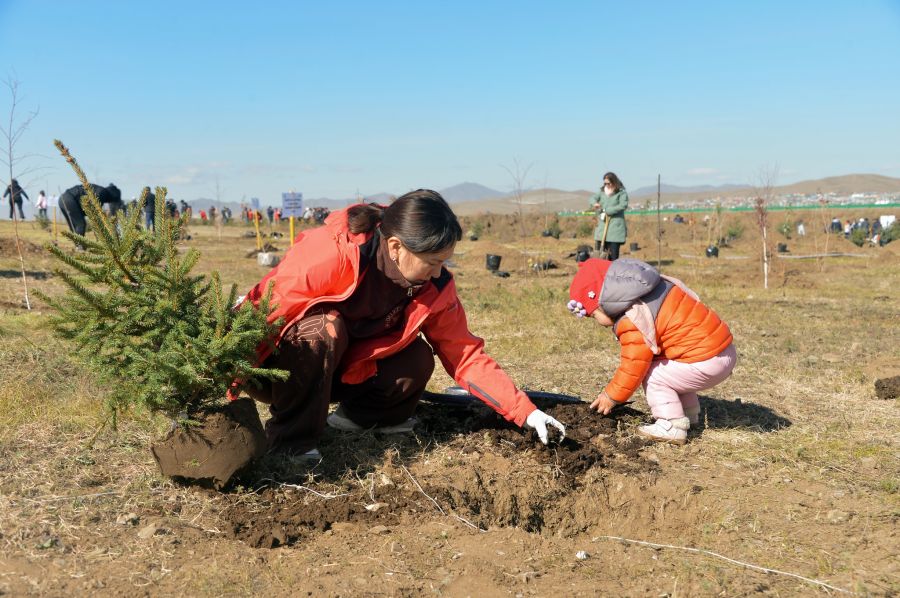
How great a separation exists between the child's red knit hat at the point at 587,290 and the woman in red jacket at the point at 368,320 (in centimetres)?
68

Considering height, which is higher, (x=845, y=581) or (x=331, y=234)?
(x=331, y=234)

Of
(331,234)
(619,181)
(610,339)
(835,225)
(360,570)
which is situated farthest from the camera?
(835,225)

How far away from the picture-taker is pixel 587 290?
404 cm

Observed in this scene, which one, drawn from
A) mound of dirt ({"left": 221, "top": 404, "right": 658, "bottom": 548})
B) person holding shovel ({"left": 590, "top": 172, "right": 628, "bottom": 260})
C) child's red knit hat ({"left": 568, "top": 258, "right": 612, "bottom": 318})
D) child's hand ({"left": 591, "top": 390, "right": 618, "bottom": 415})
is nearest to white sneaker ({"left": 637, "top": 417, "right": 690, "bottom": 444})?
mound of dirt ({"left": 221, "top": 404, "right": 658, "bottom": 548})

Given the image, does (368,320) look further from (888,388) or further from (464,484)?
(888,388)

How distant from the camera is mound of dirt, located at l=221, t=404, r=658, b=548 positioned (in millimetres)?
3021

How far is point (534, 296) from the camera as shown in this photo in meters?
10.6

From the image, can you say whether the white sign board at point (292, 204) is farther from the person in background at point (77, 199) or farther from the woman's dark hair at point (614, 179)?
the woman's dark hair at point (614, 179)

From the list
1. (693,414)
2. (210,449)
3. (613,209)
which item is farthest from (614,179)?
(210,449)

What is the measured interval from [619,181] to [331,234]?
1063 cm

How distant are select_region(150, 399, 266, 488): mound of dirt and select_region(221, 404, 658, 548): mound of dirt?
18 centimetres

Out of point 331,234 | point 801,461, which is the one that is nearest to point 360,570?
point 331,234

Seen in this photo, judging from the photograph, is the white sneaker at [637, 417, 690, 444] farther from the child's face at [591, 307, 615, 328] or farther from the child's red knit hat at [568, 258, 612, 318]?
the child's red knit hat at [568, 258, 612, 318]

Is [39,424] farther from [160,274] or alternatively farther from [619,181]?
[619,181]
